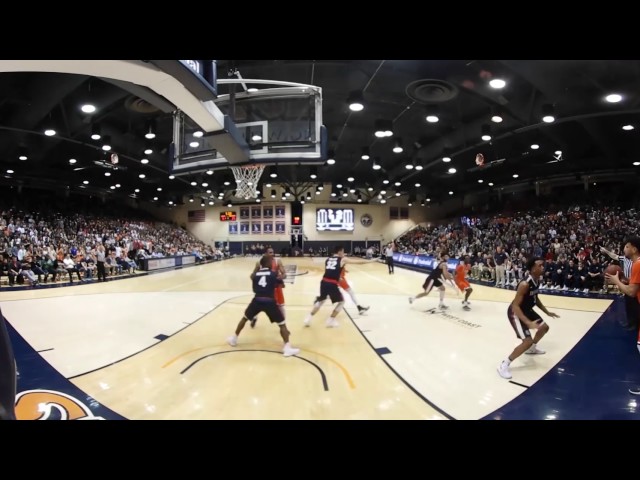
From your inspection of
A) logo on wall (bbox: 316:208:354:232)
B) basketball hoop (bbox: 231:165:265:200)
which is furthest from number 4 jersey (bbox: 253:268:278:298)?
logo on wall (bbox: 316:208:354:232)

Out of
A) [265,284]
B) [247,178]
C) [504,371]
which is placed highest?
[247,178]

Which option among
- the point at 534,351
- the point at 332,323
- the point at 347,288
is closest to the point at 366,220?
the point at 347,288

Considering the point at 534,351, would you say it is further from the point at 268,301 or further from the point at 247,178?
the point at 247,178

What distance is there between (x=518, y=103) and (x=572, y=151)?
7713 mm

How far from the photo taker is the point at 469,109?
12.0 metres

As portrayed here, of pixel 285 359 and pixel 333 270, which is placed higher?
pixel 333 270

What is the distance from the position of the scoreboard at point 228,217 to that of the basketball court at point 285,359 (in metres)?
28.1

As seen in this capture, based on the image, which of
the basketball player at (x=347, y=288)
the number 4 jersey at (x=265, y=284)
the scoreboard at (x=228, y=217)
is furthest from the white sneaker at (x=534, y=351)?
the scoreboard at (x=228, y=217)

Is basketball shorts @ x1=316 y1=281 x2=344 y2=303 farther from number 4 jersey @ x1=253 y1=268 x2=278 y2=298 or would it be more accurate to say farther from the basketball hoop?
the basketball hoop

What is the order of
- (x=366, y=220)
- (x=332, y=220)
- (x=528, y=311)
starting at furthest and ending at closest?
(x=366, y=220), (x=332, y=220), (x=528, y=311)

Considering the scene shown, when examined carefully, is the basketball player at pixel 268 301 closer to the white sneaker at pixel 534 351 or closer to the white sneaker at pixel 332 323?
the white sneaker at pixel 332 323

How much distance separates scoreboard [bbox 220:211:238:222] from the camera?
37.0 metres

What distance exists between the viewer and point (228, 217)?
37062mm

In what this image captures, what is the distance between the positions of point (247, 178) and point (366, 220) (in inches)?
1152
